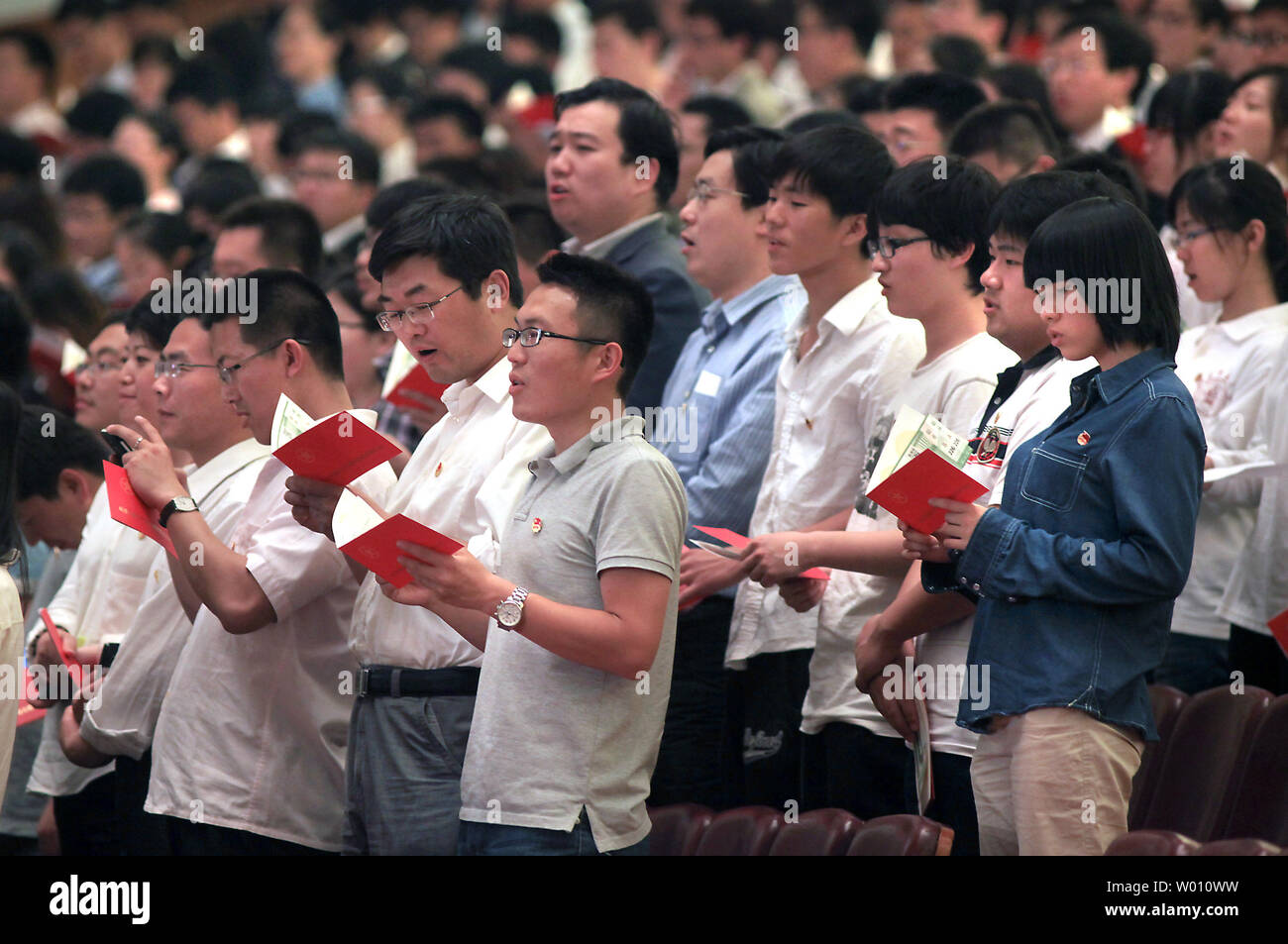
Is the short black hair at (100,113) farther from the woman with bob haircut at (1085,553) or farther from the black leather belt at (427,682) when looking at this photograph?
the woman with bob haircut at (1085,553)

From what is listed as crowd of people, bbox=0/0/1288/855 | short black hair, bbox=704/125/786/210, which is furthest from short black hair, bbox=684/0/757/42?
short black hair, bbox=704/125/786/210

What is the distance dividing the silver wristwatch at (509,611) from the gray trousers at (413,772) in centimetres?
50

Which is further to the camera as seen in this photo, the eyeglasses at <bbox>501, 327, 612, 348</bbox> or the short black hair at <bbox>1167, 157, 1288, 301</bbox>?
the short black hair at <bbox>1167, 157, 1288, 301</bbox>

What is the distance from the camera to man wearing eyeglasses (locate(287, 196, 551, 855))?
3004 mm

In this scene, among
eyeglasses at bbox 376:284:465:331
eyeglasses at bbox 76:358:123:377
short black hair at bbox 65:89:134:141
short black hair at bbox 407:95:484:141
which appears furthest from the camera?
short black hair at bbox 65:89:134:141

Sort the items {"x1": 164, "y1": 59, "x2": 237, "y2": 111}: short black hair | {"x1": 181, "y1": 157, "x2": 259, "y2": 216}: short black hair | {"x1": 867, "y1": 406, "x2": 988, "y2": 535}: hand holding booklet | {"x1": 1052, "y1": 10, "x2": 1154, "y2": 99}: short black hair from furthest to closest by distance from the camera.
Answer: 1. {"x1": 164, "y1": 59, "x2": 237, "y2": 111}: short black hair
2. {"x1": 181, "y1": 157, "x2": 259, "y2": 216}: short black hair
3. {"x1": 1052, "y1": 10, "x2": 1154, "y2": 99}: short black hair
4. {"x1": 867, "y1": 406, "x2": 988, "y2": 535}: hand holding booklet

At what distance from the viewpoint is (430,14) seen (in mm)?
9602

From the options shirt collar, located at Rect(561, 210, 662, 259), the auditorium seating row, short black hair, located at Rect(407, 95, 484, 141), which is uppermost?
short black hair, located at Rect(407, 95, 484, 141)

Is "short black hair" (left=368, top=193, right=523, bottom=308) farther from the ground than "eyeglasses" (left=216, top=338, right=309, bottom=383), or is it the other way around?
"short black hair" (left=368, top=193, right=523, bottom=308)

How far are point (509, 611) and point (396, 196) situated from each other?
7.29ft

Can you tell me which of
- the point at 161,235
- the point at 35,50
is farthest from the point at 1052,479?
the point at 35,50

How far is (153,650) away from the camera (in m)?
3.43

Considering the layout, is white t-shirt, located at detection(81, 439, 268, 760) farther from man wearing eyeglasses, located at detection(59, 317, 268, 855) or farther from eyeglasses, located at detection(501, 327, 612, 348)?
eyeglasses, located at detection(501, 327, 612, 348)

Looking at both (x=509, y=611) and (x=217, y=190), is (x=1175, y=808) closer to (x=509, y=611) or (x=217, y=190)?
(x=509, y=611)
